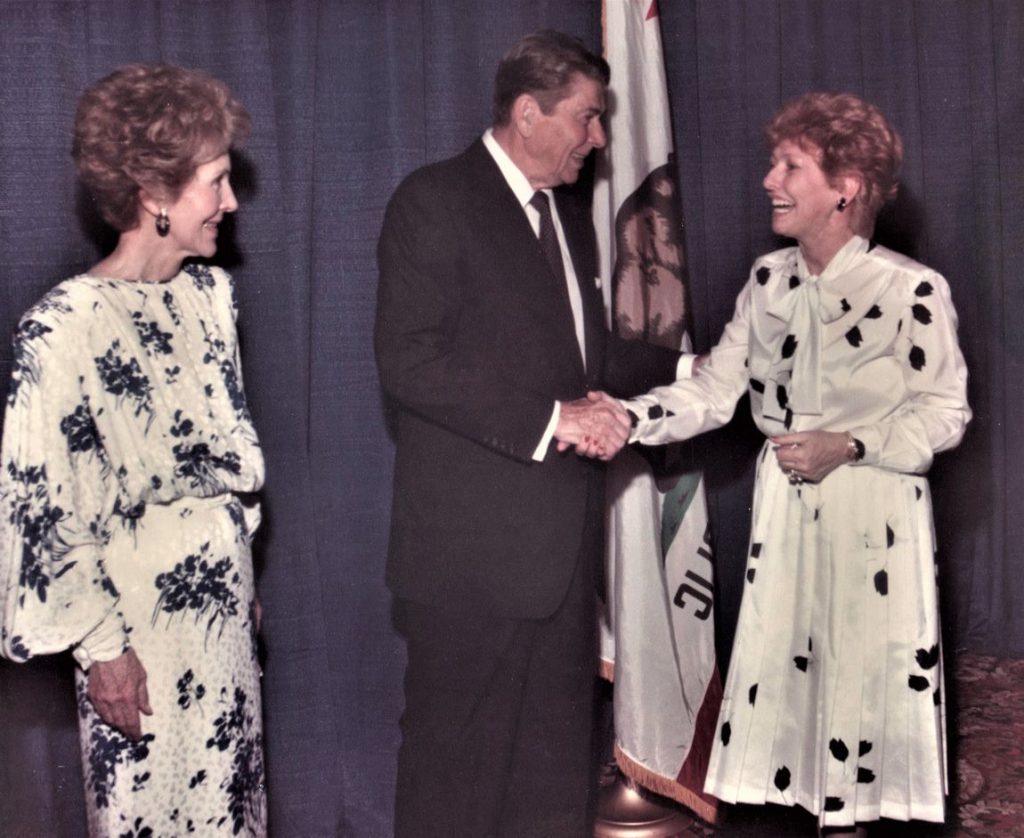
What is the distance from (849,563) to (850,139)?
101 cm

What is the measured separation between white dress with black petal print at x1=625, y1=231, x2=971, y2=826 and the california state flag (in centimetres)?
42

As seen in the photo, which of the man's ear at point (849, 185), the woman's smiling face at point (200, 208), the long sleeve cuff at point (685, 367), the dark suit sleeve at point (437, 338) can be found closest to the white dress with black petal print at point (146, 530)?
the woman's smiling face at point (200, 208)

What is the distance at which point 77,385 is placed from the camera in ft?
6.57

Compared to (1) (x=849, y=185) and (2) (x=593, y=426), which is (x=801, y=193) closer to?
(1) (x=849, y=185)

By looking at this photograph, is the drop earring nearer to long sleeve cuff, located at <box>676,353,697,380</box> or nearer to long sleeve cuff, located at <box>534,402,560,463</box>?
long sleeve cuff, located at <box>534,402,560,463</box>

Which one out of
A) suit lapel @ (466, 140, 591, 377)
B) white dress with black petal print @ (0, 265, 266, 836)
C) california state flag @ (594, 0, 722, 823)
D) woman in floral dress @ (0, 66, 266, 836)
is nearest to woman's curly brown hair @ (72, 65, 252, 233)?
woman in floral dress @ (0, 66, 266, 836)

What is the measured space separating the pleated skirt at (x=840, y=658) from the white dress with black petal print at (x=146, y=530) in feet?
4.00

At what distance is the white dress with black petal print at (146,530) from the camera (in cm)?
196

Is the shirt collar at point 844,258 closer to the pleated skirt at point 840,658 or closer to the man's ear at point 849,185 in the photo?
the man's ear at point 849,185

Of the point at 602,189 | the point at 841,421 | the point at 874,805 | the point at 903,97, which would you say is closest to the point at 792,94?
the point at 903,97

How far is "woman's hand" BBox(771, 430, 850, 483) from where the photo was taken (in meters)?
2.71

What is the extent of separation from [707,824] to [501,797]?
0.82 metres

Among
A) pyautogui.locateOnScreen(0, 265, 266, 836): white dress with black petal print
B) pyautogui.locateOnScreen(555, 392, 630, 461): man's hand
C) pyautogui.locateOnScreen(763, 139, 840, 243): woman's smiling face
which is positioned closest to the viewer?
pyautogui.locateOnScreen(0, 265, 266, 836): white dress with black petal print

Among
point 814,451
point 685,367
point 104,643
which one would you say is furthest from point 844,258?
point 104,643
